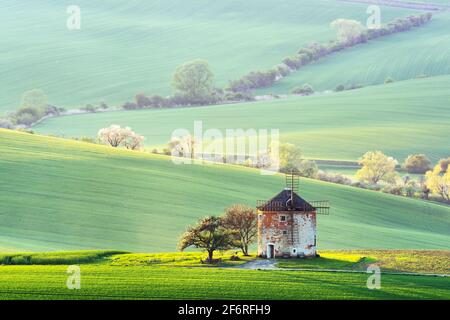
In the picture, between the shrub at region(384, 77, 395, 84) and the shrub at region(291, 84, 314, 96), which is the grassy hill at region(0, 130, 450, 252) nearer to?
the shrub at region(291, 84, 314, 96)

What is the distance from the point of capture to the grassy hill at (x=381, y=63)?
516 feet

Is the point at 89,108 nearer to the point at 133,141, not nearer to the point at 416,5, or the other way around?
the point at 133,141

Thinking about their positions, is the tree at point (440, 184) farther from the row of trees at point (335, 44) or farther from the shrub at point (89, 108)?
the row of trees at point (335, 44)

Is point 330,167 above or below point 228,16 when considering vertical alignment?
below

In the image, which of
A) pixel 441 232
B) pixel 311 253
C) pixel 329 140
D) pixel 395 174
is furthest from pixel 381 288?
pixel 329 140

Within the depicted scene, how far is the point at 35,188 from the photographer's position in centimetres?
7725

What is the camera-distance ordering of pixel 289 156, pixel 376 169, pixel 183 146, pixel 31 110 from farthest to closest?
pixel 31 110 → pixel 376 169 → pixel 183 146 → pixel 289 156

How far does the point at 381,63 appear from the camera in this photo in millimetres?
162125

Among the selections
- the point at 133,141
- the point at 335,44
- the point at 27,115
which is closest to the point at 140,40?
the point at 335,44

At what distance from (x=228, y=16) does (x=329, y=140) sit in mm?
73371

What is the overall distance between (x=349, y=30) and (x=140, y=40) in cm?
2815

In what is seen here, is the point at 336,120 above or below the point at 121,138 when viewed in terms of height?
above
